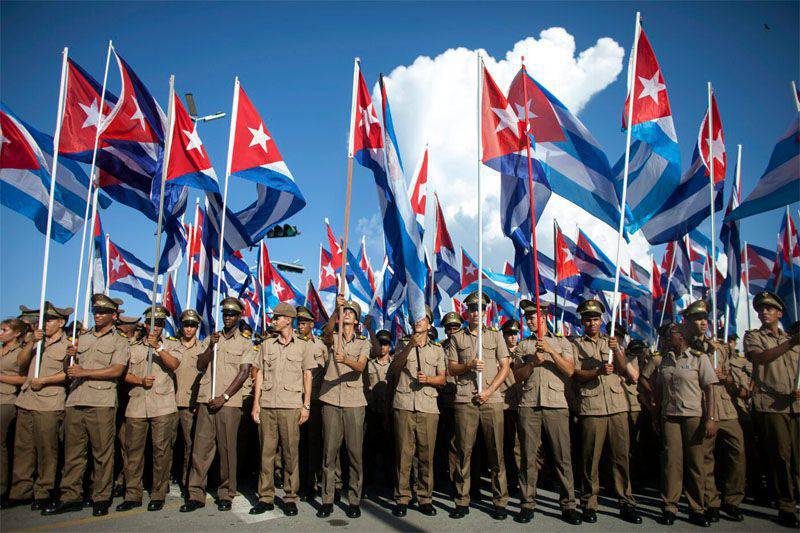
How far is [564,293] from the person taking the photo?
43.7ft

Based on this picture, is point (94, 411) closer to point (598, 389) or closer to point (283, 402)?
point (283, 402)

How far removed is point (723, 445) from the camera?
256 inches

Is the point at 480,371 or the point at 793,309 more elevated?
the point at 793,309

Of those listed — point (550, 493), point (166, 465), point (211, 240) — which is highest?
point (211, 240)

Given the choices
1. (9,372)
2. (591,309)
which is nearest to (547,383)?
(591,309)

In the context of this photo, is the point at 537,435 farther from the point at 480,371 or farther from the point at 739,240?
the point at 739,240

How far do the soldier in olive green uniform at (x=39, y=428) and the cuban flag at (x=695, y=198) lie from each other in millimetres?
9159

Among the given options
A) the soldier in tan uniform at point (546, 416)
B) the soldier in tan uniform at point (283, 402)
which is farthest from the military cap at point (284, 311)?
the soldier in tan uniform at point (546, 416)

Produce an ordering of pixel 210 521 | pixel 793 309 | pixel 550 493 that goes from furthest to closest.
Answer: pixel 793 309
pixel 550 493
pixel 210 521

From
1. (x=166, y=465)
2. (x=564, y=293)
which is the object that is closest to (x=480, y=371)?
(x=166, y=465)

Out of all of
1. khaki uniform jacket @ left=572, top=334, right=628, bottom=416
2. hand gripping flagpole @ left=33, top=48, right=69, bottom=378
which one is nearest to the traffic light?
hand gripping flagpole @ left=33, top=48, right=69, bottom=378

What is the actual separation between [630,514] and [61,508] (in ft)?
22.4

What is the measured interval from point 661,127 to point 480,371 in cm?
472

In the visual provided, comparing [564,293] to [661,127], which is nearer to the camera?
[661,127]
